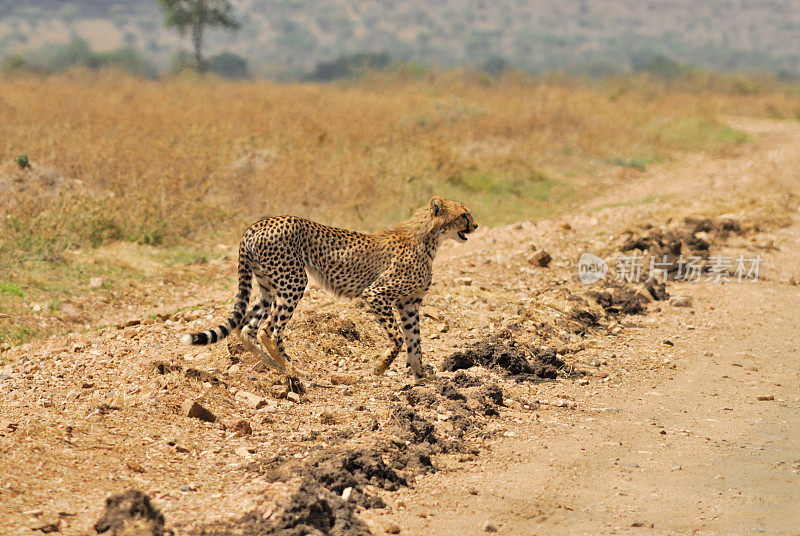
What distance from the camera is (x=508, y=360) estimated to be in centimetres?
707

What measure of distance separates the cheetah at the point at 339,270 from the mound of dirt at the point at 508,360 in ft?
1.49

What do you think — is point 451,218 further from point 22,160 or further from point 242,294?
point 22,160

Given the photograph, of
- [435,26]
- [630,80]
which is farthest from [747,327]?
[435,26]

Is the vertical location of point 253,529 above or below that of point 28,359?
above

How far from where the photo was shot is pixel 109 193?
10.9 meters

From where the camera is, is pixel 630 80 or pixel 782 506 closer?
pixel 782 506

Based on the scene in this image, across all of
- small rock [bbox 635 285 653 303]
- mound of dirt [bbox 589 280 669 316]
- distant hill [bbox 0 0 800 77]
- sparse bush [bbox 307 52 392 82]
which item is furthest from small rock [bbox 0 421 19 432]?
distant hill [bbox 0 0 800 77]

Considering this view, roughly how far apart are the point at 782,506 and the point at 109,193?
8667mm

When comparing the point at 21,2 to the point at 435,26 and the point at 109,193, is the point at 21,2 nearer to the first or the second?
the point at 435,26

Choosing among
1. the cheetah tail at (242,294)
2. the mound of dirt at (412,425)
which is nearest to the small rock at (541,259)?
the cheetah tail at (242,294)

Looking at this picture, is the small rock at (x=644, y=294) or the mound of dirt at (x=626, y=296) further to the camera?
the small rock at (x=644, y=294)

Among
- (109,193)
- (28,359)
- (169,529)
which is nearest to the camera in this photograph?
(169,529)

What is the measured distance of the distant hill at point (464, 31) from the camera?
8406 cm

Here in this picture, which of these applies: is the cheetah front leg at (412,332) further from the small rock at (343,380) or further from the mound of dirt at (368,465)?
the small rock at (343,380)
